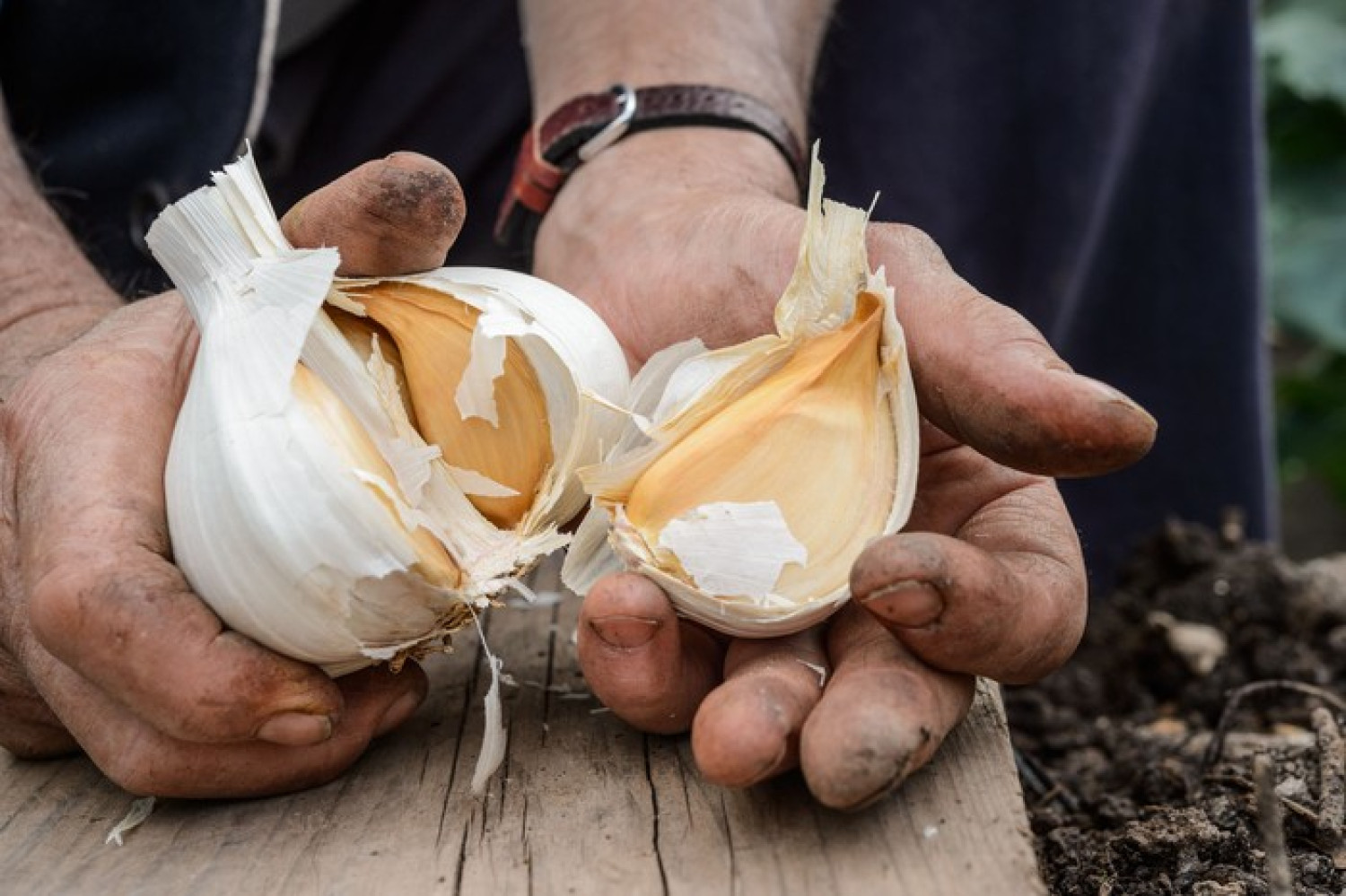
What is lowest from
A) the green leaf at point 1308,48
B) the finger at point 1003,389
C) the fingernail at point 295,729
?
the green leaf at point 1308,48

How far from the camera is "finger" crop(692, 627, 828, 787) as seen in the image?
108 cm

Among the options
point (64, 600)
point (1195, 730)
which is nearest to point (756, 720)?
point (64, 600)

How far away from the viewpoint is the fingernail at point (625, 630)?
1192mm

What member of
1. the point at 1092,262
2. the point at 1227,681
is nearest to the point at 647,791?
the point at 1227,681

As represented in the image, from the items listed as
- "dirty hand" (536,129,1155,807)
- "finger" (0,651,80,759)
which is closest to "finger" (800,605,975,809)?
"dirty hand" (536,129,1155,807)

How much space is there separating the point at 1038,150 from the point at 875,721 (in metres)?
1.89

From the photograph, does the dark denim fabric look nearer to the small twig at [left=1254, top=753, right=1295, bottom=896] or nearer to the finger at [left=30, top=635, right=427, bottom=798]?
the finger at [left=30, top=635, right=427, bottom=798]

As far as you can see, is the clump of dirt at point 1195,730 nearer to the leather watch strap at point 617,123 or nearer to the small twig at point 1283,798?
the small twig at point 1283,798

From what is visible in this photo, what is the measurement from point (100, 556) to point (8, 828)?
30 cm

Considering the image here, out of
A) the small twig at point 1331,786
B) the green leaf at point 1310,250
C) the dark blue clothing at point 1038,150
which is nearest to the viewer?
the small twig at point 1331,786

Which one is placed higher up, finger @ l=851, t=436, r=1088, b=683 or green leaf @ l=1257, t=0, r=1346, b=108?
finger @ l=851, t=436, r=1088, b=683

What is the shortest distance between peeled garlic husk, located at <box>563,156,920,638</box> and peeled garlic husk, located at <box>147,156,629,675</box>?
0.28 ft

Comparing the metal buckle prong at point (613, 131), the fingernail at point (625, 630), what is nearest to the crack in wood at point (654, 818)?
the fingernail at point (625, 630)

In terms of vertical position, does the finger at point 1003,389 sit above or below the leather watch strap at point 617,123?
above
